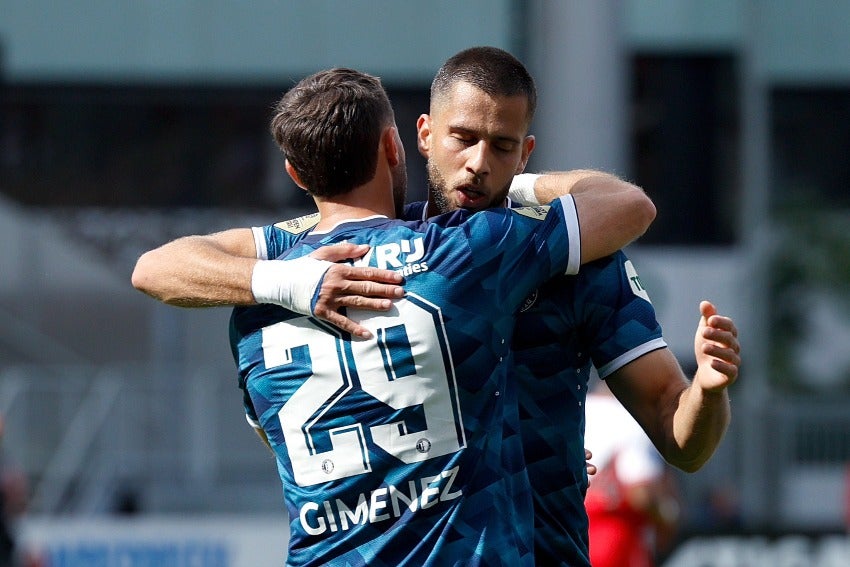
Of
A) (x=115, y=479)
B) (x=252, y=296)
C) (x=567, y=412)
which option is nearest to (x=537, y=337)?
(x=567, y=412)

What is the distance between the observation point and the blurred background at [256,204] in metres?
13.2

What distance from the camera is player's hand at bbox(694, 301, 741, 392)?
289cm

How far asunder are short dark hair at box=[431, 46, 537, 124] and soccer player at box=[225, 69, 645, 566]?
0.18 meters

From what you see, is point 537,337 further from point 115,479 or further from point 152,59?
point 152,59

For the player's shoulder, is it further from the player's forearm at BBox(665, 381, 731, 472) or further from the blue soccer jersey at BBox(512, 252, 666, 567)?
the player's forearm at BBox(665, 381, 731, 472)

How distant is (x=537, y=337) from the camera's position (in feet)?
10.1

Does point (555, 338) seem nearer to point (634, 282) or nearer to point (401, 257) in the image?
point (634, 282)

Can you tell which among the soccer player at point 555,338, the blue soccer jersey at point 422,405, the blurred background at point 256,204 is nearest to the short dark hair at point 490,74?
the soccer player at point 555,338

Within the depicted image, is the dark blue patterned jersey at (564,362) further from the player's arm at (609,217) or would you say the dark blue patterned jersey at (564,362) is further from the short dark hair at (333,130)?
the short dark hair at (333,130)

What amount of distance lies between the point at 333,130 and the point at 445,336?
1.63 feet

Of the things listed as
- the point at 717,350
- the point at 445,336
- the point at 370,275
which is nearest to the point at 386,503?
the point at 445,336

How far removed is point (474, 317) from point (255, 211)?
14946 millimetres

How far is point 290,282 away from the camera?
2934mm

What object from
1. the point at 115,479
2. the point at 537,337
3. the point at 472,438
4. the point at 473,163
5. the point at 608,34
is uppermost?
the point at 608,34
